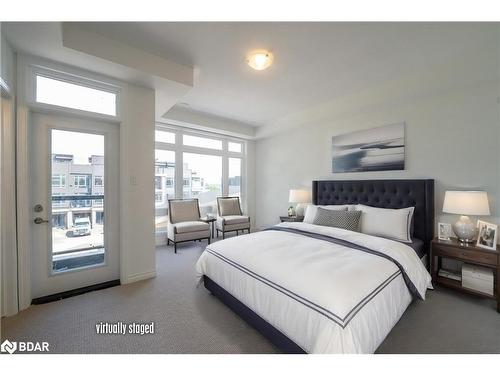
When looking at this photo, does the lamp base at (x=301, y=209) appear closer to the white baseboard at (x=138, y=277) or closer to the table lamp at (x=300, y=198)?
the table lamp at (x=300, y=198)

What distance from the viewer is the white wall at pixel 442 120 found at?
7.49ft

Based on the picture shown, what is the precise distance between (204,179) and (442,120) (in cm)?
432

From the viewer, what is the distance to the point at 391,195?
2973mm

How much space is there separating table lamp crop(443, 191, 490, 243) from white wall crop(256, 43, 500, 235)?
320mm

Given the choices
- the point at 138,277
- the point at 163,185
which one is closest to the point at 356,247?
the point at 138,277

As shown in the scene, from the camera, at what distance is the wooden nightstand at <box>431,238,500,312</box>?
1.96 meters

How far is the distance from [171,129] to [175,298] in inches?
135

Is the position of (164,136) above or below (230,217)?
above

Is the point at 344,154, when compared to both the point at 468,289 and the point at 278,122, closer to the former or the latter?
the point at 278,122

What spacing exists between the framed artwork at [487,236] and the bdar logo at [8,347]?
13.8ft

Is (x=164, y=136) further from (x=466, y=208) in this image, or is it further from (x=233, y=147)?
(x=466, y=208)

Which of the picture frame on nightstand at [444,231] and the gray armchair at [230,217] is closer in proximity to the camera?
the picture frame on nightstand at [444,231]

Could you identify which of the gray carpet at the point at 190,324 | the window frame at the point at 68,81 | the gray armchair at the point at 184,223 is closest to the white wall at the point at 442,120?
the gray carpet at the point at 190,324

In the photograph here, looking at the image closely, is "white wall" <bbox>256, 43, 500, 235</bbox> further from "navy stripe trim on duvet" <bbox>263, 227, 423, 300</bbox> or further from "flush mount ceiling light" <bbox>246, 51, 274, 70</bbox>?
"flush mount ceiling light" <bbox>246, 51, 274, 70</bbox>
